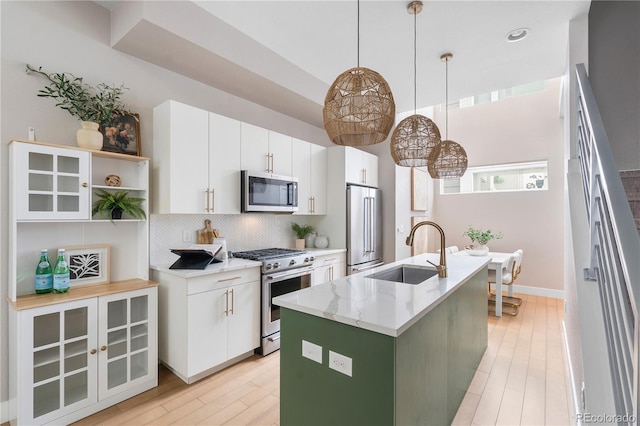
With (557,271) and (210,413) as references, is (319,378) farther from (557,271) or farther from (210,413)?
(557,271)

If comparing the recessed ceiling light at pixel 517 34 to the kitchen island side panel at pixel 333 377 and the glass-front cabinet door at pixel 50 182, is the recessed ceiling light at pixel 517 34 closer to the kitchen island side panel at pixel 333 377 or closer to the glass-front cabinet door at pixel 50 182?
the kitchen island side panel at pixel 333 377

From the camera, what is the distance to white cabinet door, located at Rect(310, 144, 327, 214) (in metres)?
4.07

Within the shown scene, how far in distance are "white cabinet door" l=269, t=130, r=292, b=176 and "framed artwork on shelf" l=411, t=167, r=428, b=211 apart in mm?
2466

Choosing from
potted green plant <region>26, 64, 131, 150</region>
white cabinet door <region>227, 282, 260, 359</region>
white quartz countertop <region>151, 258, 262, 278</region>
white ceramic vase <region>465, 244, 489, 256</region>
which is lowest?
white cabinet door <region>227, 282, 260, 359</region>

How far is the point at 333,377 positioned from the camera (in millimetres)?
1387

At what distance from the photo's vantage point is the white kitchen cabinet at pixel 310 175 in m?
3.83

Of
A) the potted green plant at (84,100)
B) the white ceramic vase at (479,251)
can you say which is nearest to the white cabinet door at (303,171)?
the potted green plant at (84,100)

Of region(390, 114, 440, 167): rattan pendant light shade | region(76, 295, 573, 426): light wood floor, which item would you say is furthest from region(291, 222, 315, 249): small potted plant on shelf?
region(390, 114, 440, 167): rattan pendant light shade

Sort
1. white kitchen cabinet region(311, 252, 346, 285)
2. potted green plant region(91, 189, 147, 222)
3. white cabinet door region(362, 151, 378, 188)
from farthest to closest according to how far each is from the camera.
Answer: white cabinet door region(362, 151, 378, 188) < white kitchen cabinet region(311, 252, 346, 285) < potted green plant region(91, 189, 147, 222)

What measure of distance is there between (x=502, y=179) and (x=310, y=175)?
3.89 meters

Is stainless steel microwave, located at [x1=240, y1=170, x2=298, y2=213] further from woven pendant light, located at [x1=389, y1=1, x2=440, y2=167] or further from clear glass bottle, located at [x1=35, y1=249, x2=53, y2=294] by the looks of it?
clear glass bottle, located at [x1=35, y1=249, x2=53, y2=294]

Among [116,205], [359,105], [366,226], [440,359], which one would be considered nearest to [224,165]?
[116,205]

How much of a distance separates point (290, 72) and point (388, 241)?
2.84m

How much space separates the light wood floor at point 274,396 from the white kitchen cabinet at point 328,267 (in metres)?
0.99
